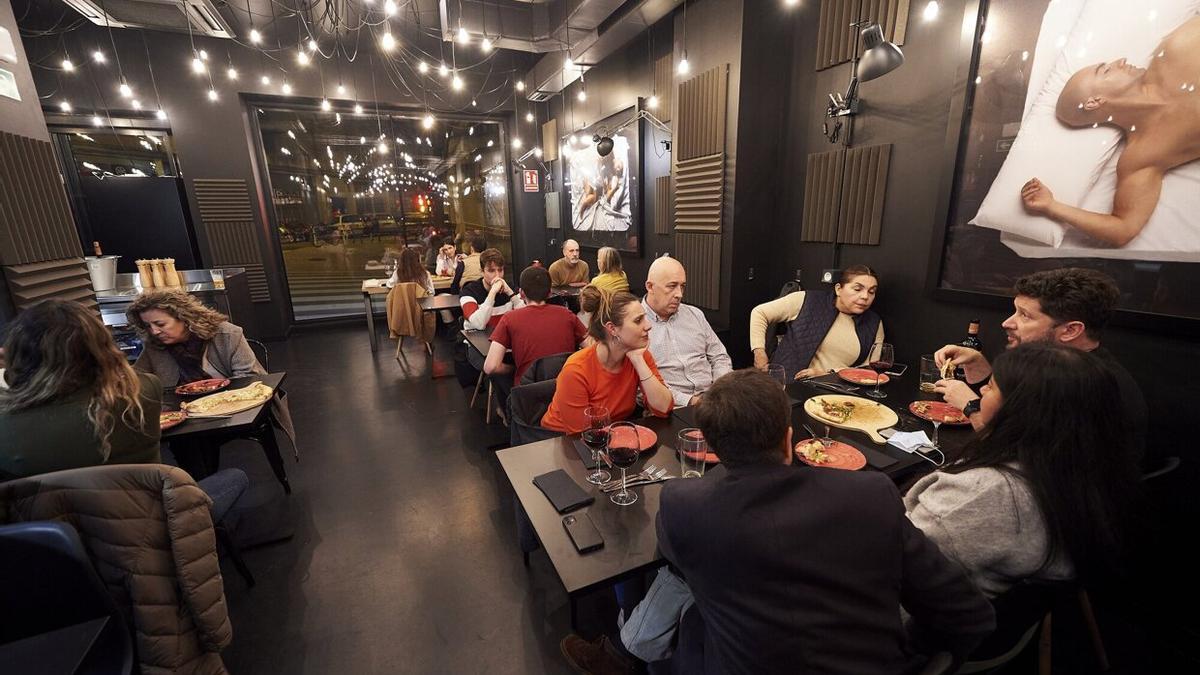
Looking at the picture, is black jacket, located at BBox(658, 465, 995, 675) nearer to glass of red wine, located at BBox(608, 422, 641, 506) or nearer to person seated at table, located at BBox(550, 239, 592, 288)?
glass of red wine, located at BBox(608, 422, 641, 506)

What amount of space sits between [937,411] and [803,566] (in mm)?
1515

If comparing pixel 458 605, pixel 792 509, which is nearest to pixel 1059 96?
pixel 792 509

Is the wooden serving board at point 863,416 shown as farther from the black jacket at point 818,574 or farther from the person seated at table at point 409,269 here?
the person seated at table at point 409,269

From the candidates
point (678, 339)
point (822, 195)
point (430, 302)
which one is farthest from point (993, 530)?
point (430, 302)

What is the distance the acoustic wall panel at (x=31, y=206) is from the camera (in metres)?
2.50

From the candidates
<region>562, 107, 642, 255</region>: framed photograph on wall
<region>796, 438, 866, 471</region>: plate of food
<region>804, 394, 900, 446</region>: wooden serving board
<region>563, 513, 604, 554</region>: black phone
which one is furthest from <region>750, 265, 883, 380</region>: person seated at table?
<region>562, 107, 642, 255</region>: framed photograph on wall

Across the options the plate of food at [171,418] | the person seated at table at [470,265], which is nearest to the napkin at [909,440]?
the plate of food at [171,418]

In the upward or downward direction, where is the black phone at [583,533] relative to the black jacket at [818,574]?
downward

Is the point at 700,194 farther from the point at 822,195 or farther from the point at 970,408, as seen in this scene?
the point at 970,408

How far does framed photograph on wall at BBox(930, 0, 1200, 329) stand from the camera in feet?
6.43

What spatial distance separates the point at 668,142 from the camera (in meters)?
5.03

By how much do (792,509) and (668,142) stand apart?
15.7 feet

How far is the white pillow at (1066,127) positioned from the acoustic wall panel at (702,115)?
6.86 ft

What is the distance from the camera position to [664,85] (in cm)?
502
